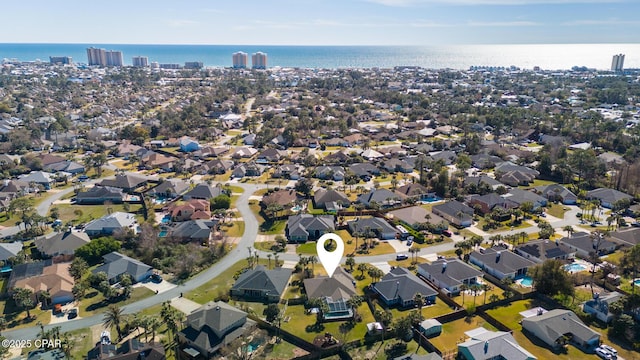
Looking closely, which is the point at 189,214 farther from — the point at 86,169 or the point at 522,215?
the point at 522,215

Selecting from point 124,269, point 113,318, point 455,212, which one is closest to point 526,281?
point 455,212

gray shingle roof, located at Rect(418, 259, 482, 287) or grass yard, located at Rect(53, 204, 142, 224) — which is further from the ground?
gray shingle roof, located at Rect(418, 259, 482, 287)

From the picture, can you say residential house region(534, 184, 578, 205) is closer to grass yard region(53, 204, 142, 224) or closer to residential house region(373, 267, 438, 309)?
residential house region(373, 267, 438, 309)

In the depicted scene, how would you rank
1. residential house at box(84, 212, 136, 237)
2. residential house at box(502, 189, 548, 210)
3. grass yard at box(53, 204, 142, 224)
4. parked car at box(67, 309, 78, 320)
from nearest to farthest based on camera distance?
parked car at box(67, 309, 78, 320) < residential house at box(84, 212, 136, 237) < grass yard at box(53, 204, 142, 224) < residential house at box(502, 189, 548, 210)

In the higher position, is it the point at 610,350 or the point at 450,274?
the point at 450,274

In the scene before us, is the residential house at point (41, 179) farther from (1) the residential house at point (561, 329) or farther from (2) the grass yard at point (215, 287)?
(1) the residential house at point (561, 329)

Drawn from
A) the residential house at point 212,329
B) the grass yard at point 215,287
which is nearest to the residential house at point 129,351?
the residential house at point 212,329

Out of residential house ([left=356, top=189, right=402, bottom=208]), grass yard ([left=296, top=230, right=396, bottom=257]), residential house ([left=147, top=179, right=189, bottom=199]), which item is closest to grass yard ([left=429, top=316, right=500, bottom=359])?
grass yard ([left=296, top=230, right=396, bottom=257])

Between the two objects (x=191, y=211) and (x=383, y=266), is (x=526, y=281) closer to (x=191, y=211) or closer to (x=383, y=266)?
(x=383, y=266)
